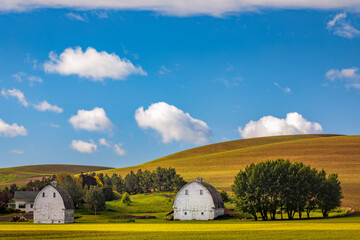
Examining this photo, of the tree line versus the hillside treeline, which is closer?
the hillside treeline

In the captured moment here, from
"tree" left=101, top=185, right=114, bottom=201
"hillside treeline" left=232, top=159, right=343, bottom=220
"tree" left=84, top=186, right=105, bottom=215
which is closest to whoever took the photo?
"hillside treeline" left=232, top=159, right=343, bottom=220

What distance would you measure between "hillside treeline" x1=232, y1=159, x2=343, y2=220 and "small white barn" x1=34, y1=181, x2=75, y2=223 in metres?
32.4

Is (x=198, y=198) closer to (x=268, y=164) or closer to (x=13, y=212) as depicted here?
(x=268, y=164)

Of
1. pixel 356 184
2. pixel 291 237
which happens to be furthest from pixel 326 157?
pixel 291 237

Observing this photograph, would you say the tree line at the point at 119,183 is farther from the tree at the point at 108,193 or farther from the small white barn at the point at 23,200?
the small white barn at the point at 23,200

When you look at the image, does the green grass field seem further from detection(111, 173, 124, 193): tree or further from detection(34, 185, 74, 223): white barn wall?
detection(111, 173, 124, 193): tree

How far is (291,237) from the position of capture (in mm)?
47094

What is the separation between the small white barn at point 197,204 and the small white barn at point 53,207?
821 inches

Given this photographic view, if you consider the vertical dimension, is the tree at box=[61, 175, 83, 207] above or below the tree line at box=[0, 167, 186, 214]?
below

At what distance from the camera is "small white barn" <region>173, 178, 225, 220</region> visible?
313 ft

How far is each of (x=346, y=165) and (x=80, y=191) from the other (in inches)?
3081

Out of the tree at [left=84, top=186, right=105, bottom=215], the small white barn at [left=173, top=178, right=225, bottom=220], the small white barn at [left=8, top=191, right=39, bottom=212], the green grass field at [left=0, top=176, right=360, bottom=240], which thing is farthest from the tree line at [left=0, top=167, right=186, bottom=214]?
the small white barn at [left=173, top=178, right=225, bottom=220]

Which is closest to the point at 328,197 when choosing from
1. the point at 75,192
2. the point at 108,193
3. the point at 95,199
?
the point at 95,199

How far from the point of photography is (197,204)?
96.7 metres
